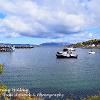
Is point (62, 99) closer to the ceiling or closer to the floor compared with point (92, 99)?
closer to the floor

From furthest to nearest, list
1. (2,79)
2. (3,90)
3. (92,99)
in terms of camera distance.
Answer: (2,79) < (3,90) < (92,99)

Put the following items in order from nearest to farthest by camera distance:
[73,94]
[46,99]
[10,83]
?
[46,99]
[73,94]
[10,83]

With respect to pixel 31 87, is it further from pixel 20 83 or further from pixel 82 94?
pixel 82 94

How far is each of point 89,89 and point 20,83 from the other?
17008 mm

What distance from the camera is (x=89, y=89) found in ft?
214

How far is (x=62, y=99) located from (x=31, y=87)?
53.5 ft

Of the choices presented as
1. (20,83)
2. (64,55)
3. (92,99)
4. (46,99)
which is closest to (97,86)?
(20,83)

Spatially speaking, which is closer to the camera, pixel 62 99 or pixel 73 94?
pixel 62 99

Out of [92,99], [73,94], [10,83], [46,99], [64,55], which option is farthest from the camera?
[64,55]

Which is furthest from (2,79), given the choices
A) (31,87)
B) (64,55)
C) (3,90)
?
(64,55)

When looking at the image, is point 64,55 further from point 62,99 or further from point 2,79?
point 62,99

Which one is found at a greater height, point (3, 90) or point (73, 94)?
point (3, 90)

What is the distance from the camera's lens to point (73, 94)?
58.0 m

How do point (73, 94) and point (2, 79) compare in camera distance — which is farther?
point (2, 79)
